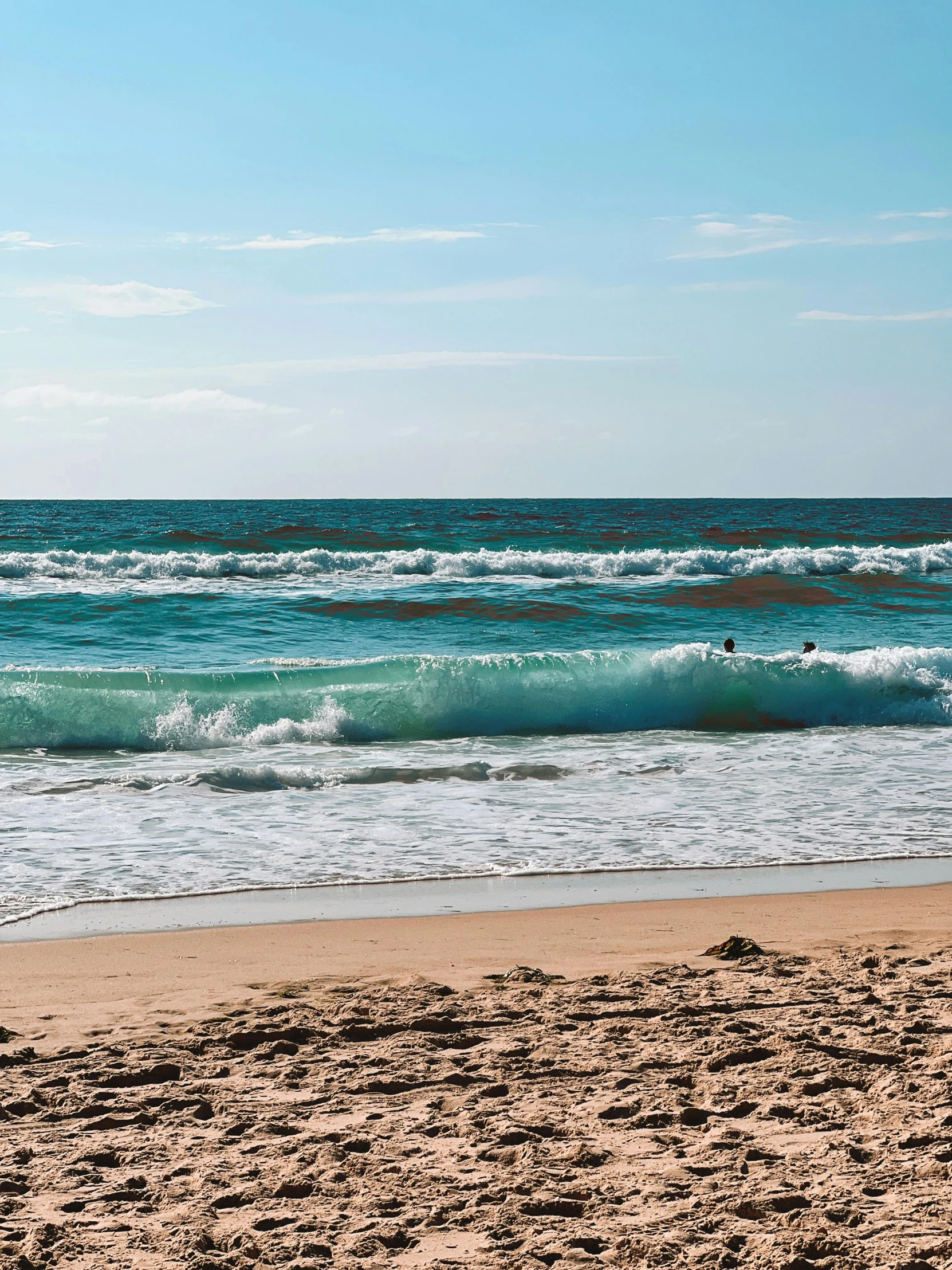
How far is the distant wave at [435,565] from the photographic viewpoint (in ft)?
94.7

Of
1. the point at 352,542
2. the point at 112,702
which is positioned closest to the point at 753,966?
the point at 112,702

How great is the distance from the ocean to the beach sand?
1591mm

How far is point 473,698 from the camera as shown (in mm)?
13875

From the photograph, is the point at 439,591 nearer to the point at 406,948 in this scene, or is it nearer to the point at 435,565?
the point at 435,565

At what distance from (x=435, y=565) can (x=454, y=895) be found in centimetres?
2435

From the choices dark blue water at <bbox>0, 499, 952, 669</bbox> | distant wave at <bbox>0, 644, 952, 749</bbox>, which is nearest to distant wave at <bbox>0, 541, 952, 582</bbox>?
dark blue water at <bbox>0, 499, 952, 669</bbox>

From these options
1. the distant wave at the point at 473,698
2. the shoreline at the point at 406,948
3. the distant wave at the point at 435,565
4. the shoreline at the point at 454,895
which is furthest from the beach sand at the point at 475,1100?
the distant wave at the point at 435,565

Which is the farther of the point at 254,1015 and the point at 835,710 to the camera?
the point at 835,710

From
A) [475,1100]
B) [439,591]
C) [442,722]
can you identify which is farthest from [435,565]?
[475,1100]

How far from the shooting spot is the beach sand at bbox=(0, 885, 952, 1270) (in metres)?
2.79

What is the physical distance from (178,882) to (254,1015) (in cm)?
235

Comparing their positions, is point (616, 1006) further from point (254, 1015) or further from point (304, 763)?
point (304, 763)

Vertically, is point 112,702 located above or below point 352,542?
below

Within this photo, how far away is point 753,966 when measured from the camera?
514cm
